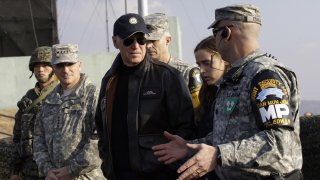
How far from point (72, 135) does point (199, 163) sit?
199 centimetres

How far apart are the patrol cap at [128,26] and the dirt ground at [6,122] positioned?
26.6 ft

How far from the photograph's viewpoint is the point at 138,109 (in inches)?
128

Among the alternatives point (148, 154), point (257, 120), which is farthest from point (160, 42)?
point (257, 120)

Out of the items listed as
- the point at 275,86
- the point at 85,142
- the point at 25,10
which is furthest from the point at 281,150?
the point at 25,10

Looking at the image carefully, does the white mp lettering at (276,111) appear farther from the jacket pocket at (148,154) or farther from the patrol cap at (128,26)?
the patrol cap at (128,26)

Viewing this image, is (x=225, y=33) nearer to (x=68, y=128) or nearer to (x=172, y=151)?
(x=172, y=151)

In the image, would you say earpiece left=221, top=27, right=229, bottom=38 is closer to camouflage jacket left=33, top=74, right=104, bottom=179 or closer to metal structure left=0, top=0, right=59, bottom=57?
camouflage jacket left=33, top=74, right=104, bottom=179

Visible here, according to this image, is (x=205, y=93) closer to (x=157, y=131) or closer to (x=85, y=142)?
(x=157, y=131)

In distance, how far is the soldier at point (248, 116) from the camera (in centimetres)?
235

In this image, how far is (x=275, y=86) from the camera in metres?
2.39

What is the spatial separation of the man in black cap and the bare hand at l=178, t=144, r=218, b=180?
0.95 metres

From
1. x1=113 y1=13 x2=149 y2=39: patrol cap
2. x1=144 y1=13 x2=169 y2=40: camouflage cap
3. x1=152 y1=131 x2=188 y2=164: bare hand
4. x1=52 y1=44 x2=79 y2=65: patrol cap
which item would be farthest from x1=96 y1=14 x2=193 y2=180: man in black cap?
x1=144 y1=13 x2=169 y2=40: camouflage cap

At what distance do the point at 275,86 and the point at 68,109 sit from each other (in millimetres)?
2158

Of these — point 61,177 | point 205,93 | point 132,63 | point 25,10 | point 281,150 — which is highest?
point 25,10
